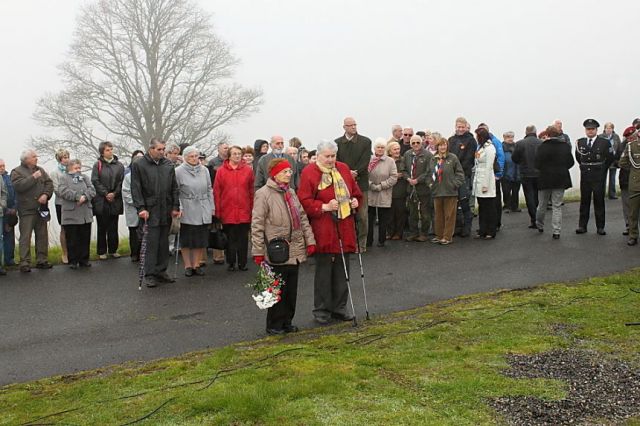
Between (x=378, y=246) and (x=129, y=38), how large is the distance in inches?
1000

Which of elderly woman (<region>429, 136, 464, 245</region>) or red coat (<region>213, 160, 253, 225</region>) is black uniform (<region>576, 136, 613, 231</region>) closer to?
elderly woman (<region>429, 136, 464, 245</region>)

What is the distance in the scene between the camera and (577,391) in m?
5.91

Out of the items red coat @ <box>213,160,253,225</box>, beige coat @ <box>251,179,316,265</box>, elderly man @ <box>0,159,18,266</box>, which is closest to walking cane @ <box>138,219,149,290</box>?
red coat @ <box>213,160,253,225</box>

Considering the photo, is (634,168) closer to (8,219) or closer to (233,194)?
(233,194)

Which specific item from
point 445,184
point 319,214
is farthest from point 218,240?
point 445,184

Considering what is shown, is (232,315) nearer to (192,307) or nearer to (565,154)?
(192,307)

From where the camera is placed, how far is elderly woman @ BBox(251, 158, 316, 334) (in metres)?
8.24

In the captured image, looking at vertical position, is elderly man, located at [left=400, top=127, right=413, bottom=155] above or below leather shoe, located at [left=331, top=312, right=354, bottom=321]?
above

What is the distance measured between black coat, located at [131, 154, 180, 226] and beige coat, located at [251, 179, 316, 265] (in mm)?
3313

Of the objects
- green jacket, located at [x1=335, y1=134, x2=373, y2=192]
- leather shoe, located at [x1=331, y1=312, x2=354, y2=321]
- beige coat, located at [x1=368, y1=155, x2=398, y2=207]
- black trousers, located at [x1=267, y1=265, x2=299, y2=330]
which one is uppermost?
green jacket, located at [x1=335, y1=134, x2=373, y2=192]

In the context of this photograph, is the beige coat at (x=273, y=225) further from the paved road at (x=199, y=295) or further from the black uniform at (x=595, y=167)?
the black uniform at (x=595, y=167)

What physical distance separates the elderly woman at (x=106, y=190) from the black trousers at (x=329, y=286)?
5.87m

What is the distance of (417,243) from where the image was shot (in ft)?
46.4

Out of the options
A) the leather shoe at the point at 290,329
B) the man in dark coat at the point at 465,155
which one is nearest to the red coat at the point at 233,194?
the leather shoe at the point at 290,329
